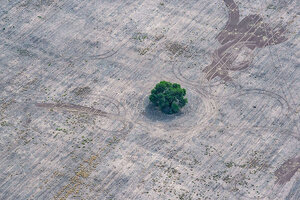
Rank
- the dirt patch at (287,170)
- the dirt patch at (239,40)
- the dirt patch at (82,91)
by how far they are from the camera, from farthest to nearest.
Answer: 1. the dirt patch at (239,40)
2. the dirt patch at (82,91)
3. the dirt patch at (287,170)

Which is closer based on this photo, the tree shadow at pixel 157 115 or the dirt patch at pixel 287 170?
the dirt patch at pixel 287 170

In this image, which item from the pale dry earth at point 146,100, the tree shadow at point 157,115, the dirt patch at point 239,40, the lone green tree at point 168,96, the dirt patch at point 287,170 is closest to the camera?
the dirt patch at point 287,170

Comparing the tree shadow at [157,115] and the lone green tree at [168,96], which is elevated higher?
the lone green tree at [168,96]

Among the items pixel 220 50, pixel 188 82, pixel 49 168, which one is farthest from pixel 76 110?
pixel 220 50

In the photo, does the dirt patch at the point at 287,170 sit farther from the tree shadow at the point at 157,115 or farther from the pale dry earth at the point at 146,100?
the tree shadow at the point at 157,115

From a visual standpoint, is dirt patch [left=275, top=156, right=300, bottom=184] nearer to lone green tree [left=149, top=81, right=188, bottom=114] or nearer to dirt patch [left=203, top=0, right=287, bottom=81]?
lone green tree [left=149, top=81, right=188, bottom=114]

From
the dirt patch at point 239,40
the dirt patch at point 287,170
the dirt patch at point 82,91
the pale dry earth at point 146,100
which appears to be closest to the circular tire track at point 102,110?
the pale dry earth at point 146,100

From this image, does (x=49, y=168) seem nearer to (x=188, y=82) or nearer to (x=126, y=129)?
(x=126, y=129)

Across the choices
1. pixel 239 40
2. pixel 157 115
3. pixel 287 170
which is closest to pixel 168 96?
pixel 157 115
